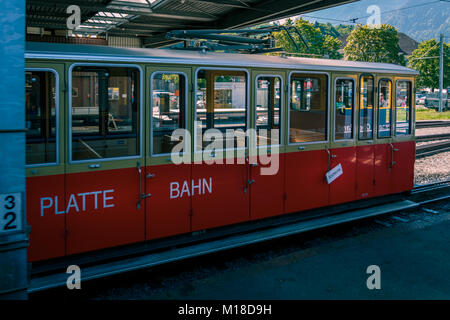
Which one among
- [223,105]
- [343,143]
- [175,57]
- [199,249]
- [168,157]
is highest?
[175,57]

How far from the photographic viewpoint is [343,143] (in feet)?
25.3

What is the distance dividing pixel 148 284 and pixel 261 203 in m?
2.14

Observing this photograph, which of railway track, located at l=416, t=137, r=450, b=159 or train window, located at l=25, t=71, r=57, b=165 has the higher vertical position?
train window, located at l=25, t=71, r=57, b=165

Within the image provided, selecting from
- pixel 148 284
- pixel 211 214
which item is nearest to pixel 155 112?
pixel 211 214

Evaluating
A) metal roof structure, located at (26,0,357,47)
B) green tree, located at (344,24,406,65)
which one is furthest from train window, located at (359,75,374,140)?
green tree, located at (344,24,406,65)

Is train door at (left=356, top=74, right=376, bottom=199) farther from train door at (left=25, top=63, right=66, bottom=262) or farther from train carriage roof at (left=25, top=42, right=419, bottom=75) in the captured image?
A: train door at (left=25, top=63, right=66, bottom=262)

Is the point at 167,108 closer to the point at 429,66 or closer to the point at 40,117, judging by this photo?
the point at 40,117

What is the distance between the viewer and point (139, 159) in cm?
565

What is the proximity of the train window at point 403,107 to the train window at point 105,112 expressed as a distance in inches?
208

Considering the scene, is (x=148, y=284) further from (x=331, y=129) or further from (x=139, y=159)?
(x=331, y=129)

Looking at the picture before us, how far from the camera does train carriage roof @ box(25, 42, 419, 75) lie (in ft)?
16.5

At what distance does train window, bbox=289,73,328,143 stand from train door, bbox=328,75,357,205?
0.22 metres

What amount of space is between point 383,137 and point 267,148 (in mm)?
2791

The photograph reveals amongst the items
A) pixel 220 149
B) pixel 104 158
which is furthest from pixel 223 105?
pixel 104 158
